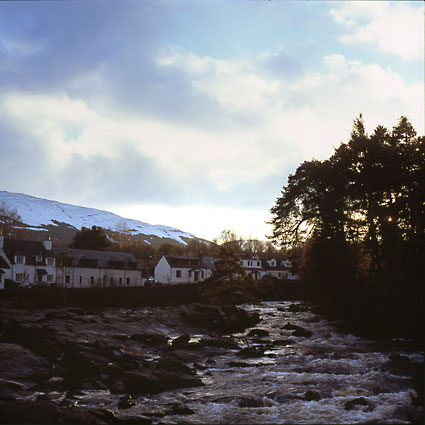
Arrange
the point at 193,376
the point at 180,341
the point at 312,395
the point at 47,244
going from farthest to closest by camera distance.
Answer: the point at 47,244
the point at 180,341
the point at 193,376
the point at 312,395

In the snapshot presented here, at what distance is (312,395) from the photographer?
1301 cm

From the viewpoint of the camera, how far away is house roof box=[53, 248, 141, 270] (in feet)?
179

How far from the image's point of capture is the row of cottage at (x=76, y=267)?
1869 inches

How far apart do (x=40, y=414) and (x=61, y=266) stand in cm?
4310

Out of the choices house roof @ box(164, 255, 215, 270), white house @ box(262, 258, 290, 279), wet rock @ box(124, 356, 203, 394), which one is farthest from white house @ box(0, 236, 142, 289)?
white house @ box(262, 258, 290, 279)

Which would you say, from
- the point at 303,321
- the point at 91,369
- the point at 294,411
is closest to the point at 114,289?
the point at 303,321

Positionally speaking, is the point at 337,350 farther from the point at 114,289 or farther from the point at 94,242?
the point at 94,242

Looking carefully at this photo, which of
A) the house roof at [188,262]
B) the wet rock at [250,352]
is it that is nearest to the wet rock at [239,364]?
the wet rock at [250,352]

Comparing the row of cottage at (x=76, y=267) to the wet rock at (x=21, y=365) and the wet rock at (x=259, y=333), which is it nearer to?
the wet rock at (x=259, y=333)

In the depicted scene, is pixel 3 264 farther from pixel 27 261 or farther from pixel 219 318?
pixel 219 318

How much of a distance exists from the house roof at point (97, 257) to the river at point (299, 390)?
124 feet

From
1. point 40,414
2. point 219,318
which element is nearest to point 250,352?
point 219,318

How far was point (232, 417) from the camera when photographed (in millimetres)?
11219

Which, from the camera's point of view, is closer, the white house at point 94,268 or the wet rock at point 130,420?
the wet rock at point 130,420
